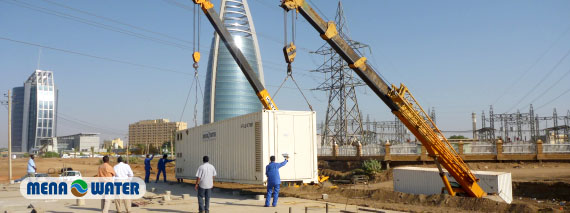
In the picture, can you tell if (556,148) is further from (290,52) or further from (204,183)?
(204,183)

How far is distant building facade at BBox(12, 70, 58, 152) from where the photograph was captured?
160250 millimetres

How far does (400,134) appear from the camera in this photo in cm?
5031

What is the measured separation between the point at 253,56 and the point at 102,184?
11191 centimetres

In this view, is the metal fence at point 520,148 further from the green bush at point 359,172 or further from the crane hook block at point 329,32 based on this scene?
the crane hook block at point 329,32

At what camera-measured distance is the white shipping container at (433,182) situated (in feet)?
41.5

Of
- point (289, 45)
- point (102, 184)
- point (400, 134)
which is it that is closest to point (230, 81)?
point (400, 134)

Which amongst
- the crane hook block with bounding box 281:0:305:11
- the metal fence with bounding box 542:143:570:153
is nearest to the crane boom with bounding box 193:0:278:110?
the crane hook block with bounding box 281:0:305:11

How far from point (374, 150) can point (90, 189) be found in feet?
62.9

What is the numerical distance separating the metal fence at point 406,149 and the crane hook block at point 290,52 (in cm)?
1222

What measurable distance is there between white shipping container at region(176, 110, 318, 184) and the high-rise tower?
329 feet

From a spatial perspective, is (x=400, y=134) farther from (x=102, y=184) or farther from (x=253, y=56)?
(x=253, y=56)

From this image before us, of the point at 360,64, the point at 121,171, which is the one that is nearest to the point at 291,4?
the point at 360,64

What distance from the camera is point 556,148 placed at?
22359 mm

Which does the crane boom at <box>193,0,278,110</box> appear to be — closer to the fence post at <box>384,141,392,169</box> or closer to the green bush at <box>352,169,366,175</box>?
the green bush at <box>352,169,366,175</box>
